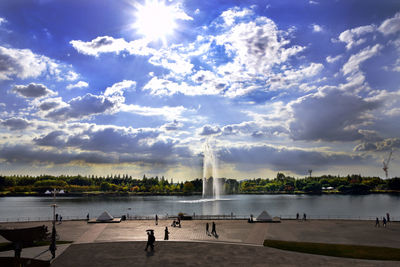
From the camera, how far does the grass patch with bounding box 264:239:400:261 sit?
33.1 metres

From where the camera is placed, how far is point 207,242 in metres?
39.0

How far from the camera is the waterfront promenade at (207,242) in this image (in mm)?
30703

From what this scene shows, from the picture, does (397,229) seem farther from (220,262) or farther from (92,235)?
(92,235)

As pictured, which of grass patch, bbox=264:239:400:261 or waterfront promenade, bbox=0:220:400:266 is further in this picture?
grass patch, bbox=264:239:400:261

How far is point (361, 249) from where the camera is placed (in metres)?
36.2

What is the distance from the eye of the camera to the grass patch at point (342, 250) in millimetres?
33062

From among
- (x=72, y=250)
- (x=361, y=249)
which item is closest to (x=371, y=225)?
(x=361, y=249)

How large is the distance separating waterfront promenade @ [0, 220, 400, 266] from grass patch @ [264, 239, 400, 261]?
187 cm

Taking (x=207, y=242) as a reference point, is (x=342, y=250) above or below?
below

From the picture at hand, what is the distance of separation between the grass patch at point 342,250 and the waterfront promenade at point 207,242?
6.14 feet

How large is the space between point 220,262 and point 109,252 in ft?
41.2

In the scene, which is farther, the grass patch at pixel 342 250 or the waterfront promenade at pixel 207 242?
the grass patch at pixel 342 250

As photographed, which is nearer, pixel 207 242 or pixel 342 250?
pixel 342 250

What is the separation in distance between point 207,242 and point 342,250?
15753mm
